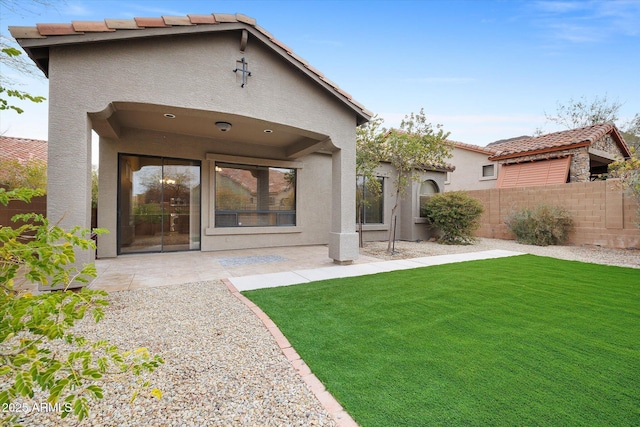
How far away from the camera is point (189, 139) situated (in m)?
9.09

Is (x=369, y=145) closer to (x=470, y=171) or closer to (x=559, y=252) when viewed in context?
(x=559, y=252)

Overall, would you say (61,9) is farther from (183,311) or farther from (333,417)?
(333,417)

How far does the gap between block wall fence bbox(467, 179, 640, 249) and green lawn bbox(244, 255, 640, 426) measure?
6.25 meters

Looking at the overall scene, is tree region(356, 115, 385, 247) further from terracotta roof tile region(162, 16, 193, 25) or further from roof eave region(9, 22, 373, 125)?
terracotta roof tile region(162, 16, 193, 25)

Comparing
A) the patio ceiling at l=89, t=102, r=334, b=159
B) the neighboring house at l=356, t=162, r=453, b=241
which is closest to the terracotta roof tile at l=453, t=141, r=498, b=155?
the neighboring house at l=356, t=162, r=453, b=241

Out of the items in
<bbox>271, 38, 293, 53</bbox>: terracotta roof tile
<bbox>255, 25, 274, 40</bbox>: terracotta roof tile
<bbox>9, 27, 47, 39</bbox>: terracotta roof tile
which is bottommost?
<bbox>9, 27, 47, 39</bbox>: terracotta roof tile

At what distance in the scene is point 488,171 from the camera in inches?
855

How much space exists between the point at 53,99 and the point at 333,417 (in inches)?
239

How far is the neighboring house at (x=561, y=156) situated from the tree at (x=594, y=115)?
25.5 ft

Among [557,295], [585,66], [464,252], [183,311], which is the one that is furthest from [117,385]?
[585,66]

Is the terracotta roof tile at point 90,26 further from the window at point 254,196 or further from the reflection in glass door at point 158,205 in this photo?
the window at point 254,196

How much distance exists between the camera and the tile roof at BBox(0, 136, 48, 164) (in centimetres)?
1134

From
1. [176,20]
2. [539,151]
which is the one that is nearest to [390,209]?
[539,151]

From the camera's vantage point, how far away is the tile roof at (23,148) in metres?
11.3
